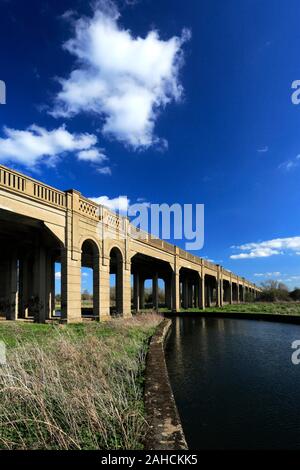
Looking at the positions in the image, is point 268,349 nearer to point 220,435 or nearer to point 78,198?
point 220,435

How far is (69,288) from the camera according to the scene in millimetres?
15242

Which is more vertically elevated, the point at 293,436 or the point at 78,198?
the point at 78,198

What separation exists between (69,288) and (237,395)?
1032 centimetres

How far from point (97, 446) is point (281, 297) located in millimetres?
73386

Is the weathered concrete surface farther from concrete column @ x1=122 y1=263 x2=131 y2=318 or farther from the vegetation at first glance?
the vegetation

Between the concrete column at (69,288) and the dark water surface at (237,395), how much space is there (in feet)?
17.6

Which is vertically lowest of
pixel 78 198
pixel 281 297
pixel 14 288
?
pixel 281 297

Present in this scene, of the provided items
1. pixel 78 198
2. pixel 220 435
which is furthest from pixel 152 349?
pixel 78 198

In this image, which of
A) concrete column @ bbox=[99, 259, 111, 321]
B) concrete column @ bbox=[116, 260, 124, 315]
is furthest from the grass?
concrete column @ bbox=[116, 260, 124, 315]

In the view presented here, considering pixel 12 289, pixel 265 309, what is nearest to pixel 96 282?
pixel 12 289

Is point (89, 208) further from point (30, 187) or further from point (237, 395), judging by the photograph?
point (237, 395)

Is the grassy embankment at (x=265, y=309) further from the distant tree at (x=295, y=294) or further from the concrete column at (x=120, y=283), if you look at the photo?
the distant tree at (x=295, y=294)

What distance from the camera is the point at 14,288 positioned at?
18.8m

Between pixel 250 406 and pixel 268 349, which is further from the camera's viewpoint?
pixel 268 349
